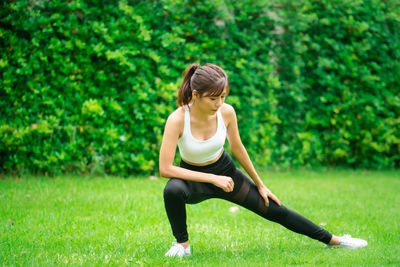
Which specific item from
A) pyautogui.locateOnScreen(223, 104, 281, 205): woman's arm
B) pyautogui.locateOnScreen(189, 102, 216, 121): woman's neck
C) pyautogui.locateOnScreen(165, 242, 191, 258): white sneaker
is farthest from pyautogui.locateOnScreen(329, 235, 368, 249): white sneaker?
pyautogui.locateOnScreen(189, 102, 216, 121): woman's neck

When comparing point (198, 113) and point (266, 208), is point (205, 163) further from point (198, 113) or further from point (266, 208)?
point (266, 208)

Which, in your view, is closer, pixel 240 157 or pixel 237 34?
pixel 240 157

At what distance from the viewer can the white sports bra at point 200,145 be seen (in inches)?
134

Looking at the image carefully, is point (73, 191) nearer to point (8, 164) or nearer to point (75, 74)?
point (8, 164)

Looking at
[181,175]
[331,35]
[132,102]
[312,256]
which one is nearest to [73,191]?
[132,102]

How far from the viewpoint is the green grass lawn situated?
11.3 feet

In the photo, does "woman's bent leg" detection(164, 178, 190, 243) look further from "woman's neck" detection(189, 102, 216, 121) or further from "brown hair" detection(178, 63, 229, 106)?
"brown hair" detection(178, 63, 229, 106)

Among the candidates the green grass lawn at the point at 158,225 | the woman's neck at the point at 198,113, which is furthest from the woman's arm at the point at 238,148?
the green grass lawn at the point at 158,225

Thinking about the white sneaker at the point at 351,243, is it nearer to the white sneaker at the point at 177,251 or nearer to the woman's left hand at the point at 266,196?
the woman's left hand at the point at 266,196

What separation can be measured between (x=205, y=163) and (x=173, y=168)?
0.29 m

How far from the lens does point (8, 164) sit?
20.2ft

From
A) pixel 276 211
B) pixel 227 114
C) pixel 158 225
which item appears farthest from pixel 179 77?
pixel 276 211

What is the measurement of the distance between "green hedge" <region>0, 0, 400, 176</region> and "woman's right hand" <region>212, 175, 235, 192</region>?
3.26 meters

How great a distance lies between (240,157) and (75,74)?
3.40m
